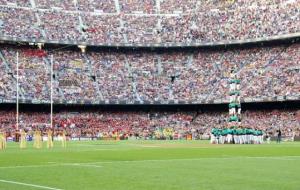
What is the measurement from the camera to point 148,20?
90500mm

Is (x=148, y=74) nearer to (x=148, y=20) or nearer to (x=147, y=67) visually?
(x=147, y=67)

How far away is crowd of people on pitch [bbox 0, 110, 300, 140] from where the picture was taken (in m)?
74.2

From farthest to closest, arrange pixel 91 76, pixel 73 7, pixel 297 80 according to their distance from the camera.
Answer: pixel 73 7 → pixel 91 76 → pixel 297 80

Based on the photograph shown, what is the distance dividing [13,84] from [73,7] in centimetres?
1759

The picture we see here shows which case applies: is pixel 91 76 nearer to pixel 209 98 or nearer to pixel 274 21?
pixel 209 98

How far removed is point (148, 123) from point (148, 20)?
55.8 feet

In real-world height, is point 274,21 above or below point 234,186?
above

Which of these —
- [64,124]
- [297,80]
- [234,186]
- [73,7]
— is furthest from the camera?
[73,7]

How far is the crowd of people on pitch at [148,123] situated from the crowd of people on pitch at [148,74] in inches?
113

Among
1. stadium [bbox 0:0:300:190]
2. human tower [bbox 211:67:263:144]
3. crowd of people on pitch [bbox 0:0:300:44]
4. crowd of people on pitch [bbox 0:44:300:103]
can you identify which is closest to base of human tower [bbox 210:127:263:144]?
human tower [bbox 211:67:263:144]

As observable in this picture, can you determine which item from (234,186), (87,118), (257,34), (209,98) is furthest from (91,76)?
(234,186)

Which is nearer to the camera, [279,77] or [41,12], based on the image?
[279,77]

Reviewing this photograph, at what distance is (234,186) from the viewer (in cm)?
1391

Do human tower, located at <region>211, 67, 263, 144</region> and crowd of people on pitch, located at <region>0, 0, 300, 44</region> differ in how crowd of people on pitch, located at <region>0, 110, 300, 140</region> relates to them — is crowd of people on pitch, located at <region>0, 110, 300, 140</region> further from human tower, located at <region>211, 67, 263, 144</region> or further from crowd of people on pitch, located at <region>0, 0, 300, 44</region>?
human tower, located at <region>211, 67, 263, 144</region>
